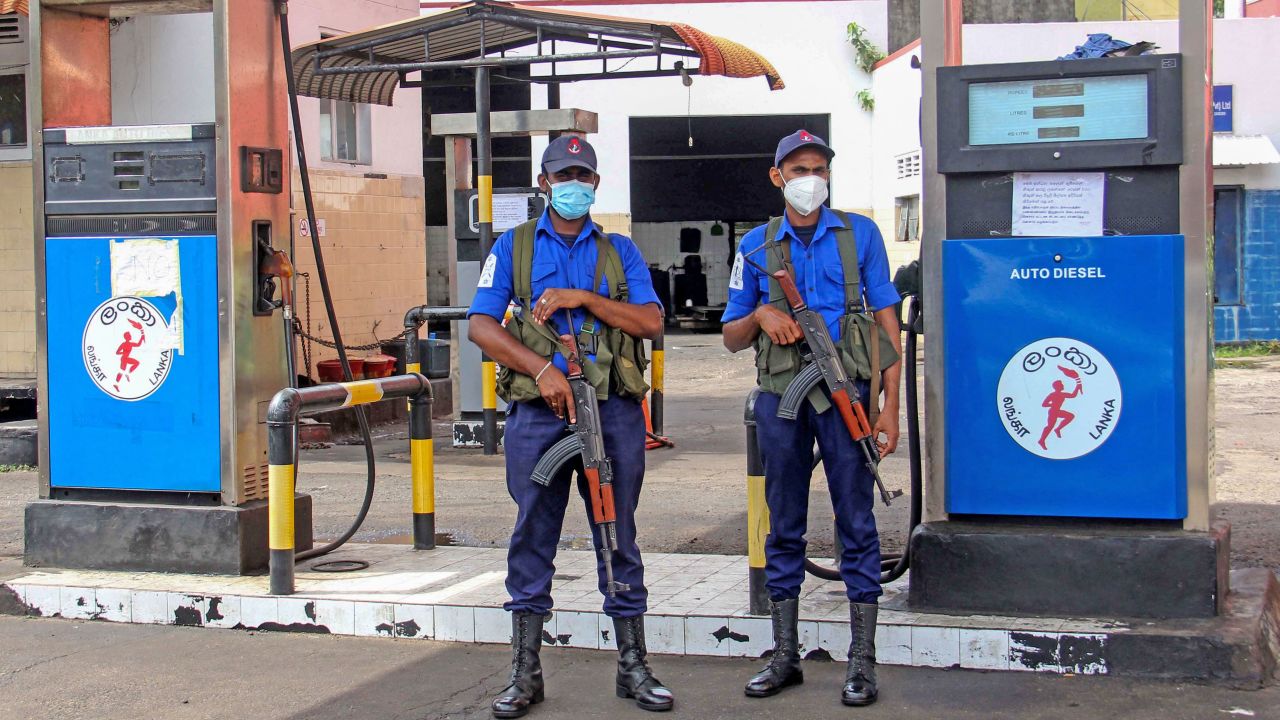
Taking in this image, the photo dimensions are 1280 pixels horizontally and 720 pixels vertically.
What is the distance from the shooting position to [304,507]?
6.96m

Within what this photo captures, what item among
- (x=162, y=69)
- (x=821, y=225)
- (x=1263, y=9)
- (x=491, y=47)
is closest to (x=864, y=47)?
(x=1263, y=9)

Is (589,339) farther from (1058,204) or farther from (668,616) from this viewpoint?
(1058,204)

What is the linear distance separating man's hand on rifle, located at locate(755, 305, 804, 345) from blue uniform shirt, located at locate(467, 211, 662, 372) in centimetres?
42

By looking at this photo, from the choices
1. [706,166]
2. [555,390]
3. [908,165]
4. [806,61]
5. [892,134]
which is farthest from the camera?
[706,166]

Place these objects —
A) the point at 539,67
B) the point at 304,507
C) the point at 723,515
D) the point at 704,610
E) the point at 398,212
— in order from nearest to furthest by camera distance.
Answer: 1. the point at 704,610
2. the point at 304,507
3. the point at 723,515
4. the point at 398,212
5. the point at 539,67

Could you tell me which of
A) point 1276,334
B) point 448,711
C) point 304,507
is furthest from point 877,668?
point 1276,334

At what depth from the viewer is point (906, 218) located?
24.0 meters

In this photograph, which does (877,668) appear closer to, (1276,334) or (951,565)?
(951,565)

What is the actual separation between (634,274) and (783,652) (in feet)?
4.84

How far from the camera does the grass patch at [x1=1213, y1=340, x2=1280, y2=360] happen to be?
20.1 m

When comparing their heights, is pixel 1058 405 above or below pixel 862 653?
above

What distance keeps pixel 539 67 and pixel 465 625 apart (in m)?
21.0

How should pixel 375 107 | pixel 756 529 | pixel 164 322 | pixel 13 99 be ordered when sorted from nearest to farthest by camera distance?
1. pixel 756 529
2. pixel 164 322
3. pixel 13 99
4. pixel 375 107

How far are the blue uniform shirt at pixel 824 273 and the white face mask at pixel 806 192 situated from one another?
0.26ft
